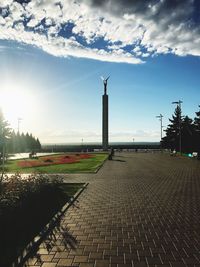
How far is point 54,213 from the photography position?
9.38 metres

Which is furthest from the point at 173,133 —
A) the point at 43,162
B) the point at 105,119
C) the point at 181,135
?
the point at 43,162

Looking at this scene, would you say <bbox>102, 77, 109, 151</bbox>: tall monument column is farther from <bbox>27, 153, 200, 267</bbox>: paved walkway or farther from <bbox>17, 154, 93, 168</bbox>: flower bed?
<bbox>27, 153, 200, 267</bbox>: paved walkway

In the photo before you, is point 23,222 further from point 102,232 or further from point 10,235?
point 102,232

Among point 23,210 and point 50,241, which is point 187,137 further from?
point 50,241

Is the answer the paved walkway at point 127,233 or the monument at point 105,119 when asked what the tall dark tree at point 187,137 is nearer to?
the monument at point 105,119

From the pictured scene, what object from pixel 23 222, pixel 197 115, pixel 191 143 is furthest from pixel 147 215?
pixel 191 143

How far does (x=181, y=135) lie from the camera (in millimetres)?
59594

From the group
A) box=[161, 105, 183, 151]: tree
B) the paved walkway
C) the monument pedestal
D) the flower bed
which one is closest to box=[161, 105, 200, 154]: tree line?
box=[161, 105, 183, 151]: tree

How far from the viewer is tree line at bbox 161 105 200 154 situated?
56847 millimetres

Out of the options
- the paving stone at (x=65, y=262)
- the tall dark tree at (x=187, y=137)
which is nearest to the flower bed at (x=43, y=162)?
the paving stone at (x=65, y=262)

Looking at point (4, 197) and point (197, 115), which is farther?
point (197, 115)

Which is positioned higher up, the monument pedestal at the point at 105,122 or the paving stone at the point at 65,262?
the monument pedestal at the point at 105,122

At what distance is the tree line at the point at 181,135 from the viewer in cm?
5685

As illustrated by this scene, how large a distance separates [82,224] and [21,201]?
223 centimetres
